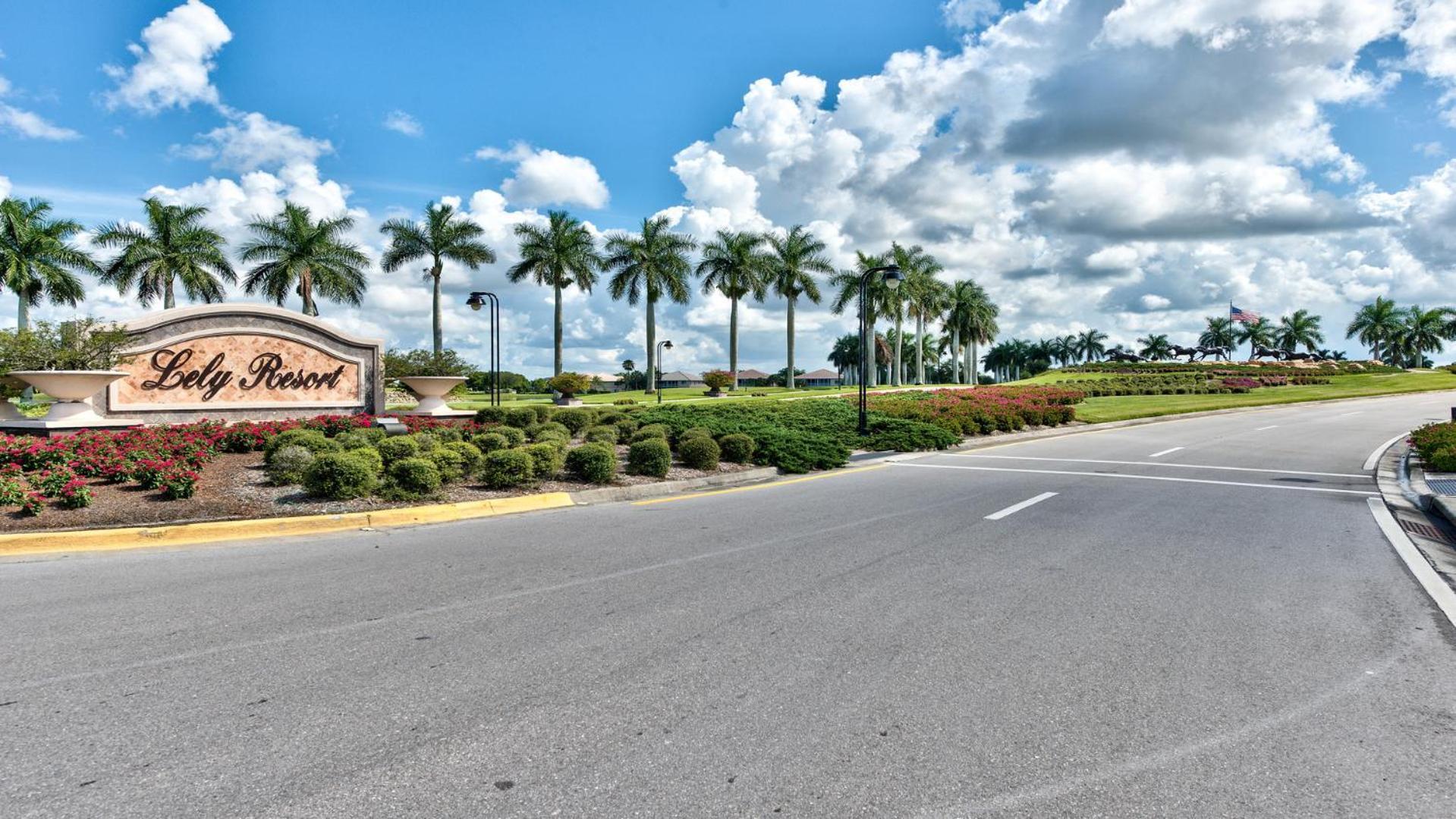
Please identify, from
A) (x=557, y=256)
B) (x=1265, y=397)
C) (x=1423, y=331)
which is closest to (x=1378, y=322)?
(x=1423, y=331)

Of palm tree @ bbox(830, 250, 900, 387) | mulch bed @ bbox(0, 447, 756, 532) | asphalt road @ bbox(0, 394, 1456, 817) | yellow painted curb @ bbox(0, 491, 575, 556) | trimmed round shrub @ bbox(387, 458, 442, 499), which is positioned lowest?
asphalt road @ bbox(0, 394, 1456, 817)

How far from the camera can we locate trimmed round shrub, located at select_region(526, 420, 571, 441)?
13906mm

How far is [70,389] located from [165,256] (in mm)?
38238

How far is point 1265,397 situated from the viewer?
42094 millimetres

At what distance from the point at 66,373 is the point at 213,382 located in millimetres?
3346

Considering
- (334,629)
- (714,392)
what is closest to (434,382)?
(334,629)

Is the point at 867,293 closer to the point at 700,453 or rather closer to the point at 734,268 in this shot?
the point at 734,268

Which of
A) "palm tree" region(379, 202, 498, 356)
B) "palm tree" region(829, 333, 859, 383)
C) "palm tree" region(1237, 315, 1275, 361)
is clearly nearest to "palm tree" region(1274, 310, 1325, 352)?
"palm tree" region(1237, 315, 1275, 361)

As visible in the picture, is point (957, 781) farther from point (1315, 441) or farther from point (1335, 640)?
point (1315, 441)

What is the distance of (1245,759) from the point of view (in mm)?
3109

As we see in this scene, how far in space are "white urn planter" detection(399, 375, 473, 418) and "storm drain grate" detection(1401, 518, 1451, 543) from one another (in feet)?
62.9

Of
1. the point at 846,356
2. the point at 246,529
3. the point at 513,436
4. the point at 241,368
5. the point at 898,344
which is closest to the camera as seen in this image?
the point at 246,529

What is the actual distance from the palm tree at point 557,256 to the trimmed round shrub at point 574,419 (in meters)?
33.0

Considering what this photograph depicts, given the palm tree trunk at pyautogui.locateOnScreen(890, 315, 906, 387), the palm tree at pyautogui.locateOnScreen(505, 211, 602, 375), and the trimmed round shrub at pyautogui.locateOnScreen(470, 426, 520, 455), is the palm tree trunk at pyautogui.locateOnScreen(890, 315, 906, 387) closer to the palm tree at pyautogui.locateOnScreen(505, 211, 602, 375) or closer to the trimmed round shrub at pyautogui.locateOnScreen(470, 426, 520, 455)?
the palm tree at pyautogui.locateOnScreen(505, 211, 602, 375)
